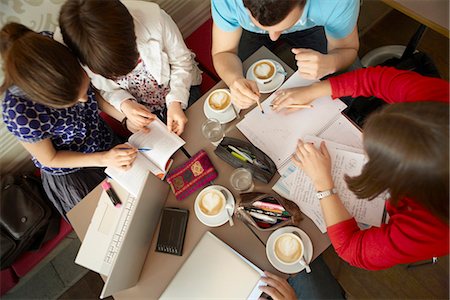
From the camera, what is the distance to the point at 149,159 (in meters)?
1.35

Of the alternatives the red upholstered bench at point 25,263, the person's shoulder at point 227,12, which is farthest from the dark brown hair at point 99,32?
the red upholstered bench at point 25,263

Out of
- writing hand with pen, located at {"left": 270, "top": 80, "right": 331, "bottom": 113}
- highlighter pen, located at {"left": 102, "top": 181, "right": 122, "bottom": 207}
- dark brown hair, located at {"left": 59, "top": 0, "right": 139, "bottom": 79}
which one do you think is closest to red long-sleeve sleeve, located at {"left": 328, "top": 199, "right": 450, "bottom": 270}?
writing hand with pen, located at {"left": 270, "top": 80, "right": 331, "bottom": 113}

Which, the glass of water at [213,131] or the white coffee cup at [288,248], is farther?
the glass of water at [213,131]

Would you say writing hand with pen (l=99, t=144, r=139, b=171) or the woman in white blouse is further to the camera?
writing hand with pen (l=99, t=144, r=139, b=171)

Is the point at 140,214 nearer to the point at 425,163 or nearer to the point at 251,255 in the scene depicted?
the point at 251,255

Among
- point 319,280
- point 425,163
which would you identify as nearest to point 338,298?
point 319,280

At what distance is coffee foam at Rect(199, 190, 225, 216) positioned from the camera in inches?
47.9

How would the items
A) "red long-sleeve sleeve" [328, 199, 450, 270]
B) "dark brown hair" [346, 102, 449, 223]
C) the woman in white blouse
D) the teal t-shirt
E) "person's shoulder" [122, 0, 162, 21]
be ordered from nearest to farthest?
"dark brown hair" [346, 102, 449, 223], "red long-sleeve sleeve" [328, 199, 450, 270], the woman in white blouse, the teal t-shirt, "person's shoulder" [122, 0, 162, 21]

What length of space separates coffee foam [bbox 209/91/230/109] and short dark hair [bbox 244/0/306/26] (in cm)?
33

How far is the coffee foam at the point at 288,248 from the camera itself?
1.12m

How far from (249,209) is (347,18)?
2.44 ft

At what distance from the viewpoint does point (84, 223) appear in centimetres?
136

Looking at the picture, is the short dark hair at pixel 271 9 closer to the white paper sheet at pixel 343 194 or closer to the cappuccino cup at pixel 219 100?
the cappuccino cup at pixel 219 100

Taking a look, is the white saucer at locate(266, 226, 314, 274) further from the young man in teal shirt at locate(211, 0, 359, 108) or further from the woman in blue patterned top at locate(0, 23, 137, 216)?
the woman in blue patterned top at locate(0, 23, 137, 216)
